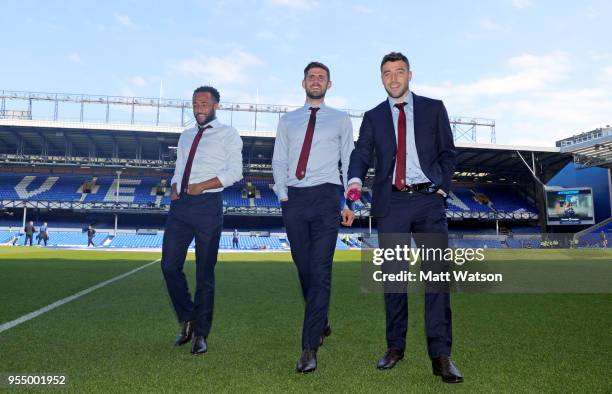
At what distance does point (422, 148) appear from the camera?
10.3ft

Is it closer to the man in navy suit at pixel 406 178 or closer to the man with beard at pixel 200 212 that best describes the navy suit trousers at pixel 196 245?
the man with beard at pixel 200 212

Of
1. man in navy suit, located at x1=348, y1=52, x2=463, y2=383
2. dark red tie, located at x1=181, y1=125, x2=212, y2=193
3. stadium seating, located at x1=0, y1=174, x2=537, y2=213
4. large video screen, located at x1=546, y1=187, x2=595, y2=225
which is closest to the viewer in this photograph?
man in navy suit, located at x1=348, y1=52, x2=463, y2=383

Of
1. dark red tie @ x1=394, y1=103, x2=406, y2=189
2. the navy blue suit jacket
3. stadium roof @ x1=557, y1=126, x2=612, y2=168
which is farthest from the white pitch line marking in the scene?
stadium roof @ x1=557, y1=126, x2=612, y2=168

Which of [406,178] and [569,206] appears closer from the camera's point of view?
[406,178]

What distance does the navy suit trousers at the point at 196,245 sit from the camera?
3.55 metres

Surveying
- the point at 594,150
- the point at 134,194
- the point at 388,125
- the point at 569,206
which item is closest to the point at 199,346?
the point at 388,125

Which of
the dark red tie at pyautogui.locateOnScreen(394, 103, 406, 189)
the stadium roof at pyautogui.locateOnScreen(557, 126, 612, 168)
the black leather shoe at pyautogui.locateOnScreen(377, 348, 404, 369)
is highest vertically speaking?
the stadium roof at pyautogui.locateOnScreen(557, 126, 612, 168)

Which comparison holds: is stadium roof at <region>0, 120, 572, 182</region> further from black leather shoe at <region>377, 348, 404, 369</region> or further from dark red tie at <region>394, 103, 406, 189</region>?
black leather shoe at <region>377, 348, 404, 369</region>

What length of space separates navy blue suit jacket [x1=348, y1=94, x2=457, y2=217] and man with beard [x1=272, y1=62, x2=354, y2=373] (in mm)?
224

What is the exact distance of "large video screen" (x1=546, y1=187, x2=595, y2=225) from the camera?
35.2 m

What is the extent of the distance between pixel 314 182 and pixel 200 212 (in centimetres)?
91

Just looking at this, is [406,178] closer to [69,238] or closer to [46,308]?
[46,308]

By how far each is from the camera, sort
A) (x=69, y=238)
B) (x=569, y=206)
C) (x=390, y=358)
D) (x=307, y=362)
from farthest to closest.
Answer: (x=569, y=206)
(x=69, y=238)
(x=390, y=358)
(x=307, y=362)

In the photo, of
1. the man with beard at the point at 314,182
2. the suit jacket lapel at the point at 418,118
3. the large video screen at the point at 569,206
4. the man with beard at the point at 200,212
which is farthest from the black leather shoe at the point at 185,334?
the large video screen at the point at 569,206
